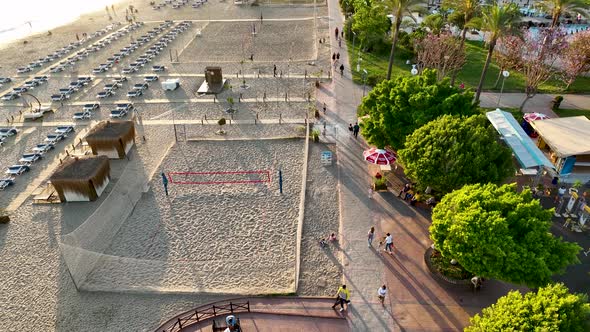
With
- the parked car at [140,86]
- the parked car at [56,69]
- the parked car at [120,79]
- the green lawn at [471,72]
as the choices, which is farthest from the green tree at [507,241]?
the parked car at [56,69]

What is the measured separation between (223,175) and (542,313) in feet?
65.4

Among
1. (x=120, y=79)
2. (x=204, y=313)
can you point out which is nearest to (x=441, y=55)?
(x=204, y=313)

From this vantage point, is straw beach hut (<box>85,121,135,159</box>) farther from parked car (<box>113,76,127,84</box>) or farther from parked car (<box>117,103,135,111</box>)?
parked car (<box>113,76,127,84</box>)

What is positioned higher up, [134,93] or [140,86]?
[140,86]

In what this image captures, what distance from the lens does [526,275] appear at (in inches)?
624

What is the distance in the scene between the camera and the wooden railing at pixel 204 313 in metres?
17.1

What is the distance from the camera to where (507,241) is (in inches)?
623

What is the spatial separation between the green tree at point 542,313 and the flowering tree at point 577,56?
107 feet

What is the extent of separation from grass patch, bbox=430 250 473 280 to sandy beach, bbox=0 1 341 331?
5.15 metres

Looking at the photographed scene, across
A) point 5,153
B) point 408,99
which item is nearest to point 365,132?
point 408,99

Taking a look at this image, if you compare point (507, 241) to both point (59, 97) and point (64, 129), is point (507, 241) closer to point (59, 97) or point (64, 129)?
point (64, 129)

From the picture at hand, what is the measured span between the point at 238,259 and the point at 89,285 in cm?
726

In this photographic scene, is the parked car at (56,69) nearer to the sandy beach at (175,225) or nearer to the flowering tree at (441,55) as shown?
the sandy beach at (175,225)

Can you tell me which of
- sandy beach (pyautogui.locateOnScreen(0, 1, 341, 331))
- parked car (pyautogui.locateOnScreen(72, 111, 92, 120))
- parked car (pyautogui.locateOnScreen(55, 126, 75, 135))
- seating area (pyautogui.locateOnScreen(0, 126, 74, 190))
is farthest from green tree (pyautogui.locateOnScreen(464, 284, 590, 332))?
parked car (pyautogui.locateOnScreen(72, 111, 92, 120))
